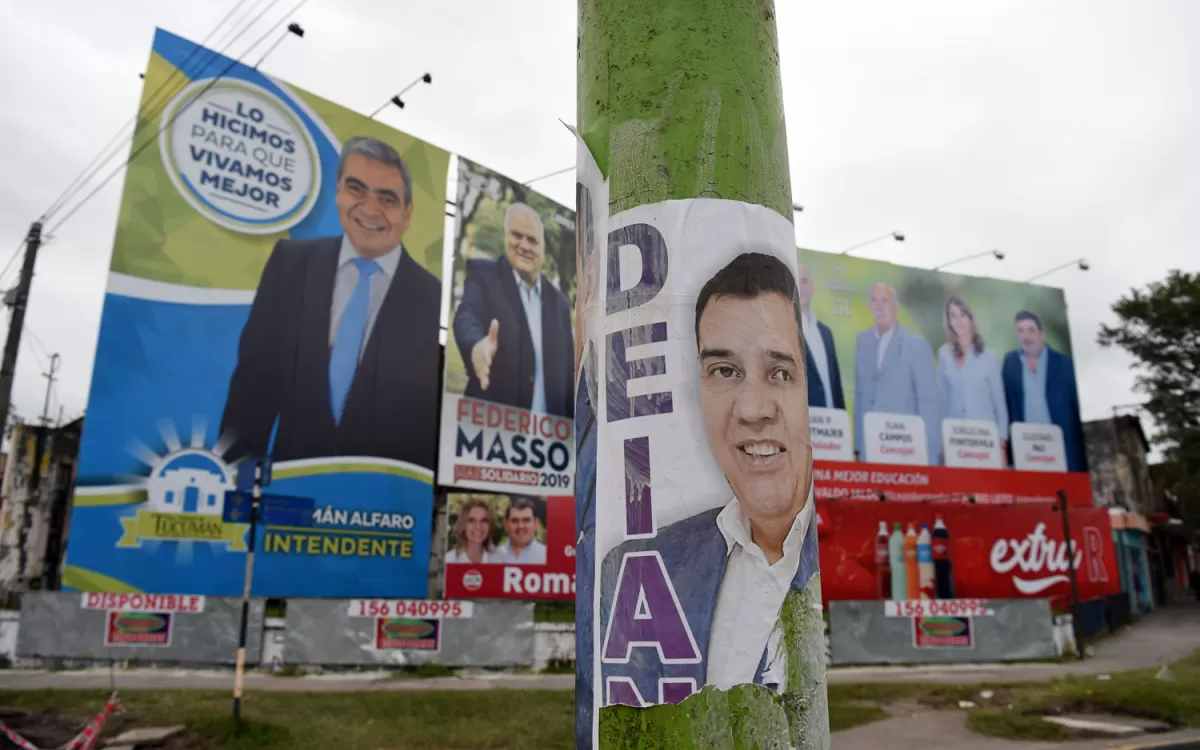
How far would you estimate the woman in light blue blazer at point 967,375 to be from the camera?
3384 cm

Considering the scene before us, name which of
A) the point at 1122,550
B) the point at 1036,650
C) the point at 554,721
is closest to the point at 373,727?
the point at 554,721

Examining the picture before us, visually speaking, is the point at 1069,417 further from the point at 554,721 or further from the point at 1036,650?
the point at 554,721

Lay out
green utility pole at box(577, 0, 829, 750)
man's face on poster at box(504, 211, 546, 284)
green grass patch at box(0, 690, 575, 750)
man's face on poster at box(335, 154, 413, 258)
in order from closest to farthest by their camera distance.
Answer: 1. green utility pole at box(577, 0, 829, 750)
2. green grass patch at box(0, 690, 575, 750)
3. man's face on poster at box(335, 154, 413, 258)
4. man's face on poster at box(504, 211, 546, 284)

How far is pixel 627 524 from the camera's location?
13.0 ft

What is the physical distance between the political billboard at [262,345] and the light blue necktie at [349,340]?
6cm

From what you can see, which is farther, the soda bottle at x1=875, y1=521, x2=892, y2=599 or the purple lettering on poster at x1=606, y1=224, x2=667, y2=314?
the soda bottle at x1=875, y1=521, x2=892, y2=599

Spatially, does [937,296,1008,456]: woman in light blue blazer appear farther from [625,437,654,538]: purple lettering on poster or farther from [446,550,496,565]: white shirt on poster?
[625,437,654,538]: purple lettering on poster

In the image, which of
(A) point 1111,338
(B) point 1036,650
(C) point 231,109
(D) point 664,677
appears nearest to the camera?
(D) point 664,677

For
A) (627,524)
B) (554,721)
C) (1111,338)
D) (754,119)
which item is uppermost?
(1111,338)

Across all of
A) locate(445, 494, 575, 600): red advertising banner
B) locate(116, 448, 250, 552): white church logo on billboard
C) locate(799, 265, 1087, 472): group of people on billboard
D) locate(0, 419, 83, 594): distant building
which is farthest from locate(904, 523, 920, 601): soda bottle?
locate(0, 419, 83, 594): distant building

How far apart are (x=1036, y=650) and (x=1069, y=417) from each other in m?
19.5

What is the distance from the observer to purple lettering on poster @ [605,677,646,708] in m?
3.77

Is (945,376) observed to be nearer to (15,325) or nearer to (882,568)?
(882,568)

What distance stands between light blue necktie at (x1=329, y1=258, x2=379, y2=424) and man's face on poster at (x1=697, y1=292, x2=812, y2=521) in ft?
66.4
